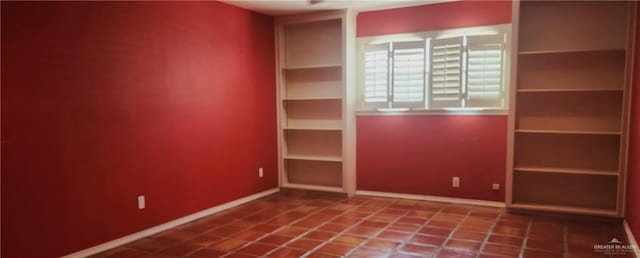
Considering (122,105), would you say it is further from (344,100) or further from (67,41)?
(344,100)

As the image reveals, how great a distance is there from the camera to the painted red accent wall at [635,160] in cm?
306

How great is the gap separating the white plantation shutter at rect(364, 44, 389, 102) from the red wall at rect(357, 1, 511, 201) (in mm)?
210

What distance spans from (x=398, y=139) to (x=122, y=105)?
2.99 meters

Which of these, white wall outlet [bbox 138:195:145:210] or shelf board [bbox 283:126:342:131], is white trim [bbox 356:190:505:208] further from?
white wall outlet [bbox 138:195:145:210]

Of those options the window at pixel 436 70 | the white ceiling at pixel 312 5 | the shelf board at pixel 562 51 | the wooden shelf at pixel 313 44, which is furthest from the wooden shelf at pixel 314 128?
the shelf board at pixel 562 51

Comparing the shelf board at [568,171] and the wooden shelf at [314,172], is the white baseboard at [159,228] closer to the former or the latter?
the wooden shelf at [314,172]

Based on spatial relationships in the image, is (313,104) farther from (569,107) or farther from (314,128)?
(569,107)

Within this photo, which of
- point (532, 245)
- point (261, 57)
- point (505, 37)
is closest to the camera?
point (532, 245)

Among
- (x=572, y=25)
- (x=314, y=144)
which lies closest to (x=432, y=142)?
(x=314, y=144)

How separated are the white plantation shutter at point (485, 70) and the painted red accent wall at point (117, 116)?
2478 millimetres

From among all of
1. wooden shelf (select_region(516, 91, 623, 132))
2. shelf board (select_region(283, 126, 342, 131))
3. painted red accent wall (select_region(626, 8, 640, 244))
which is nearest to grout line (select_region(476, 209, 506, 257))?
wooden shelf (select_region(516, 91, 623, 132))

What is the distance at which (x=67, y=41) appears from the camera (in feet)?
9.62

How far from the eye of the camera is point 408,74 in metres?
4.71

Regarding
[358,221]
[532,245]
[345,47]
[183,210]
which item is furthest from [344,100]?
[532,245]
